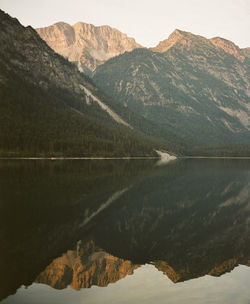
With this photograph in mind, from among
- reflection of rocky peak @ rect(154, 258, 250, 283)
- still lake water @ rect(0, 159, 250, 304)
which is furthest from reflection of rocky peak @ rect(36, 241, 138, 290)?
reflection of rocky peak @ rect(154, 258, 250, 283)

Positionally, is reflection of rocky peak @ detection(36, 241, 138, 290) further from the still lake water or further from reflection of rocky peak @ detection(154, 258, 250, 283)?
reflection of rocky peak @ detection(154, 258, 250, 283)

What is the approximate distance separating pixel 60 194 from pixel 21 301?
37370mm

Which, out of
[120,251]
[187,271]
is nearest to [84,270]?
[120,251]

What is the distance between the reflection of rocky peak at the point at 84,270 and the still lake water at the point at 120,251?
0.21ft

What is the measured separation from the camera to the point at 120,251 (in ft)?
91.7

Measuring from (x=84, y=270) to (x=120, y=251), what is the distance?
16.3 ft

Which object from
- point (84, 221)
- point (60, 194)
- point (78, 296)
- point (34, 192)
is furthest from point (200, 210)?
point (78, 296)

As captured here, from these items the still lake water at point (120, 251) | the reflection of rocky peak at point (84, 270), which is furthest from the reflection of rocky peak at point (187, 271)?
the reflection of rocky peak at point (84, 270)

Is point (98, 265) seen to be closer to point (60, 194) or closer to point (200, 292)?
point (200, 292)

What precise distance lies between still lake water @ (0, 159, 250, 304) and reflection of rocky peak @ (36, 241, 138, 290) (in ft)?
0.21

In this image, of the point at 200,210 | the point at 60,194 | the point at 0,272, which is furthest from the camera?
the point at 60,194

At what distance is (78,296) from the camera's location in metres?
19.5

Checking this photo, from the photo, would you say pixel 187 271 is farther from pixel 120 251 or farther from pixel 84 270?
pixel 84 270

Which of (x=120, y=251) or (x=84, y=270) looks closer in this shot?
(x=84, y=270)
